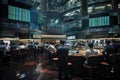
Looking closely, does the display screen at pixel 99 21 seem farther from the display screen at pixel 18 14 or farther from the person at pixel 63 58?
the person at pixel 63 58

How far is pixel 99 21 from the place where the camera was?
42.1m

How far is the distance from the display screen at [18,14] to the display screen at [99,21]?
14114 millimetres

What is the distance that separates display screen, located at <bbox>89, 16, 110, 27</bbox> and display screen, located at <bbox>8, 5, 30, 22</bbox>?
14.1 meters

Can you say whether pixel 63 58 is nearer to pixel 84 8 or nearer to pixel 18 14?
pixel 18 14

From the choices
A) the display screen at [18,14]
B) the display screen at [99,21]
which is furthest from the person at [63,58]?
the display screen at [99,21]

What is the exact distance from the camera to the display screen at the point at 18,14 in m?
31.8

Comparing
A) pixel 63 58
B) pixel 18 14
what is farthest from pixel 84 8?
pixel 63 58

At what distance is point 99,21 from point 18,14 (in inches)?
666

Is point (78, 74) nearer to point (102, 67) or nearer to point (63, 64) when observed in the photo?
point (102, 67)

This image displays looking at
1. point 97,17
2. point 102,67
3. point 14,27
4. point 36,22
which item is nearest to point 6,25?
point 14,27

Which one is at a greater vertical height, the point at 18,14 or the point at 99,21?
the point at 18,14

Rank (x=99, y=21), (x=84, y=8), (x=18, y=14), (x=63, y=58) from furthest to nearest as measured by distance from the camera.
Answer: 1. (x=84, y=8)
2. (x=99, y=21)
3. (x=18, y=14)
4. (x=63, y=58)

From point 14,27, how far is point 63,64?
24911mm

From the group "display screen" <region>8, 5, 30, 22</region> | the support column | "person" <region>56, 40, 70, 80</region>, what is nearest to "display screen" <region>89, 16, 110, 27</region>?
the support column
